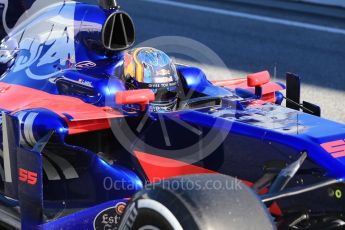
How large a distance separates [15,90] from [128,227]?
1799 mm

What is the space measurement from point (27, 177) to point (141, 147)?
72 centimetres

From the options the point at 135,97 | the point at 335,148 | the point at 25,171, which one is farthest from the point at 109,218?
the point at 335,148

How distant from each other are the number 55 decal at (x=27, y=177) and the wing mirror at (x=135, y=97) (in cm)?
66

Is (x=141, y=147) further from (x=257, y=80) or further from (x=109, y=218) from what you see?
(x=257, y=80)

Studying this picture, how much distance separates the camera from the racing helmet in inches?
196

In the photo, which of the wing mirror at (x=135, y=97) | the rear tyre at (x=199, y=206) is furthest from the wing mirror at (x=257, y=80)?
the rear tyre at (x=199, y=206)

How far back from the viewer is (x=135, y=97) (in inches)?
179

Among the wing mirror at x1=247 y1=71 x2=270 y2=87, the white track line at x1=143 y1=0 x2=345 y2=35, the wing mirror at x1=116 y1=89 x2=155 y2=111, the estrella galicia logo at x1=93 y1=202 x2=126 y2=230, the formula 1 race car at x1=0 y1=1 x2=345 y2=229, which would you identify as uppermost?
the wing mirror at x1=116 y1=89 x2=155 y2=111

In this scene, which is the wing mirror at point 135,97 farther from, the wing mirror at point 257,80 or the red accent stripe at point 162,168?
the wing mirror at point 257,80

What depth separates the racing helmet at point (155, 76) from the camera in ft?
16.3

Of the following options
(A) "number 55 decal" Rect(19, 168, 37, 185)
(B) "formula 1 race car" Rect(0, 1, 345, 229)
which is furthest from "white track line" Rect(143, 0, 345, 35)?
(A) "number 55 decal" Rect(19, 168, 37, 185)

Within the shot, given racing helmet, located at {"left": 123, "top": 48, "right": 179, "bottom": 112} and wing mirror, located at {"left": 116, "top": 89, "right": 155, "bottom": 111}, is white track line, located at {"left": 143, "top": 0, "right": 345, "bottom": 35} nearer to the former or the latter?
racing helmet, located at {"left": 123, "top": 48, "right": 179, "bottom": 112}

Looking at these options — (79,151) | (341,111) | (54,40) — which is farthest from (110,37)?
(341,111)

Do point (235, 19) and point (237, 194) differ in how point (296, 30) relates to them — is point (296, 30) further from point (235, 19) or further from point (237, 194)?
point (237, 194)
